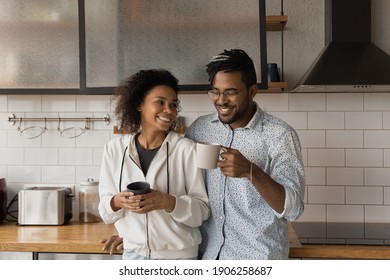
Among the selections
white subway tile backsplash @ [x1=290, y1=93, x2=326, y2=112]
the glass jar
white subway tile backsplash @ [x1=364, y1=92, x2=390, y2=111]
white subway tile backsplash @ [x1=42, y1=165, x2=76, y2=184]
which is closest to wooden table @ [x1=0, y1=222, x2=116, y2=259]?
the glass jar

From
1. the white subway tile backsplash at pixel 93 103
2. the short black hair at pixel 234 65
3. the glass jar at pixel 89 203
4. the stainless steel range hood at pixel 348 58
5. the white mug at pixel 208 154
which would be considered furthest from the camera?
the white subway tile backsplash at pixel 93 103

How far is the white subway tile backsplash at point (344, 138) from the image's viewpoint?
88.4 inches

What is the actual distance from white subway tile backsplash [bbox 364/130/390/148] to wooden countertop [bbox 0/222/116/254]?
113 cm

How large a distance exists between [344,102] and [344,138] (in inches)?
6.1

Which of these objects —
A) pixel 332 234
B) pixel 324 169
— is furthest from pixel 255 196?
pixel 324 169

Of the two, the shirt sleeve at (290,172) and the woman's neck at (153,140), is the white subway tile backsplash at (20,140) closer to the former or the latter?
the woman's neck at (153,140)

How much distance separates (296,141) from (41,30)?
123 cm

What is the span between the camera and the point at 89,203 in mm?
2191

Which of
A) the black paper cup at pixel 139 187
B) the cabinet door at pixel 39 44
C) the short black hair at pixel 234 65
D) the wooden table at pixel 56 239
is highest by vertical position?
the cabinet door at pixel 39 44

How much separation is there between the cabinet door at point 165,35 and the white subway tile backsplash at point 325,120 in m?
0.45

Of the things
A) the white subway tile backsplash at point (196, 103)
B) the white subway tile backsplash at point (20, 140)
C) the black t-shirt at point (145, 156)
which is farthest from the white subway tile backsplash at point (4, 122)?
the black t-shirt at point (145, 156)

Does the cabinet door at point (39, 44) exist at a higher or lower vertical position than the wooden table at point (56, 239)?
higher

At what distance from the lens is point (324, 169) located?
226cm
